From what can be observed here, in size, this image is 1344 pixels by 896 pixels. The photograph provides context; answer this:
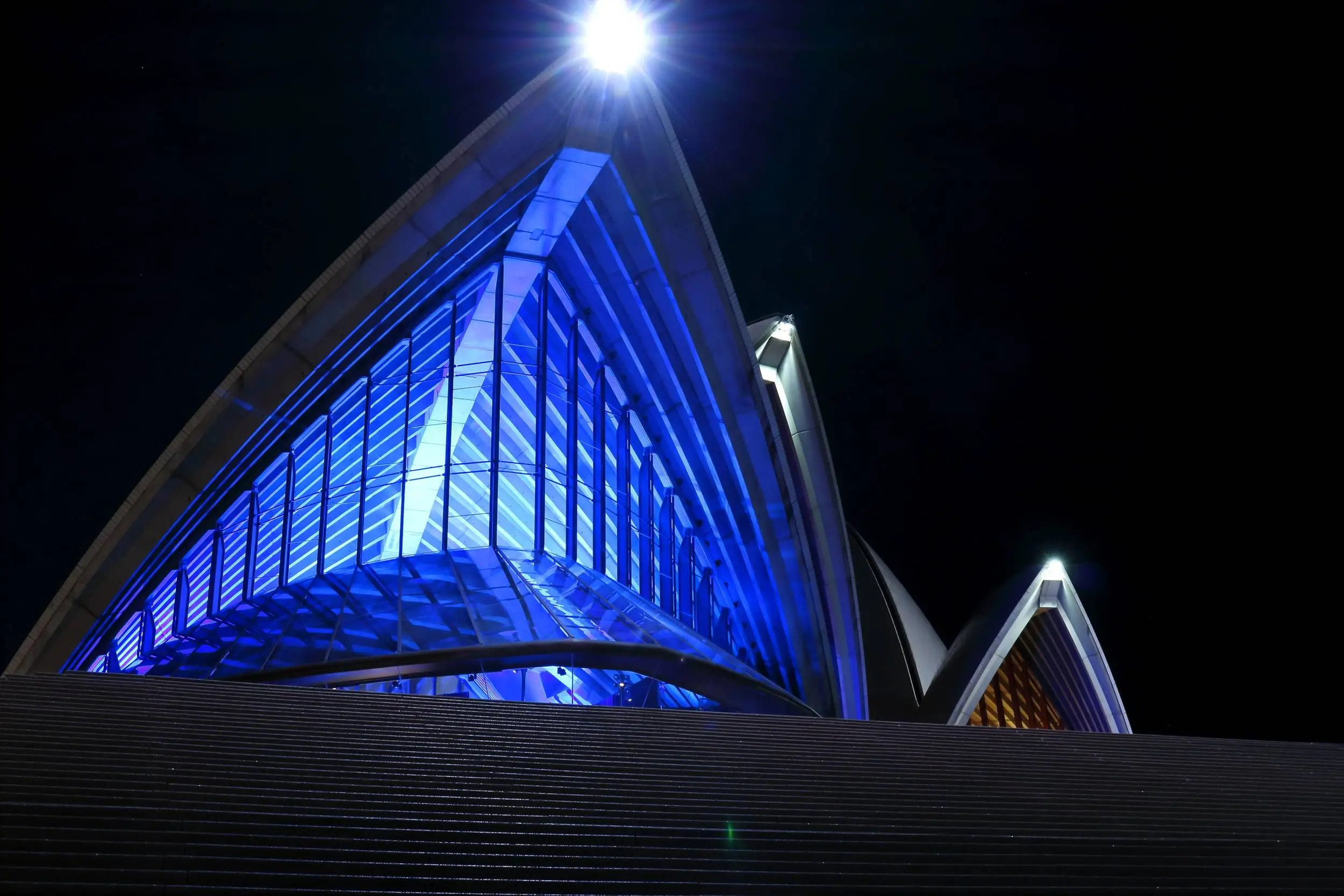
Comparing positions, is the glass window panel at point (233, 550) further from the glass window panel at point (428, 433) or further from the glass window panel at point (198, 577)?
the glass window panel at point (428, 433)

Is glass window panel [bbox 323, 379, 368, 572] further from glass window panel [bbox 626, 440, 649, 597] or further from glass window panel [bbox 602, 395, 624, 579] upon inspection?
glass window panel [bbox 626, 440, 649, 597]

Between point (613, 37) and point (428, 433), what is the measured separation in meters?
5.23

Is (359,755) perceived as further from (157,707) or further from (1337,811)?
(1337,811)

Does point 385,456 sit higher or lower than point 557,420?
lower

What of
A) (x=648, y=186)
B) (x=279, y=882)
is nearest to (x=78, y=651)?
(x=648, y=186)

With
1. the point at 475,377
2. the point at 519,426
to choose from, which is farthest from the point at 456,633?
the point at 475,377

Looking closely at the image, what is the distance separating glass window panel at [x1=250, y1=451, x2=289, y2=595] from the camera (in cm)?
1443

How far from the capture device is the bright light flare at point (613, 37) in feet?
42.1

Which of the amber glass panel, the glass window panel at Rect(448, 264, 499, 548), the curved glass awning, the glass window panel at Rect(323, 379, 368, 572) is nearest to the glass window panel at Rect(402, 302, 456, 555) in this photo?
the glass window panel at Rect(448, 264, 499, 548)

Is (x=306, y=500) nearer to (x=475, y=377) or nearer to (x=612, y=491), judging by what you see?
(x=475, y=377)

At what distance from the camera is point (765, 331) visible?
61.6 feet

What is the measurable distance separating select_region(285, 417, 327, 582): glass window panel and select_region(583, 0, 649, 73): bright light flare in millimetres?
5675

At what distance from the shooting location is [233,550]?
1500 centimetres

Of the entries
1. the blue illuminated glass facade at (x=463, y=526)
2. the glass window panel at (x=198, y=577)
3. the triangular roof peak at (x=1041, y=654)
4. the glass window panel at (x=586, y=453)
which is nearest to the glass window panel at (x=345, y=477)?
the blue illuminated glass facade at (x=463, y=526)
